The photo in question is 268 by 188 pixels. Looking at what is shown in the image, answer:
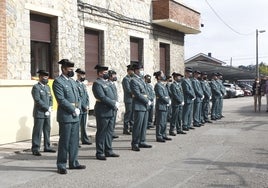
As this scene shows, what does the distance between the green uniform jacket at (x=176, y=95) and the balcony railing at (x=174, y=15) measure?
7.47 meters

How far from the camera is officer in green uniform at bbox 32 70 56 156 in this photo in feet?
31.1

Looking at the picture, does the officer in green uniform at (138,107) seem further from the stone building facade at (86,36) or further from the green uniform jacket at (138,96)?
the stone building facade at (86,36)

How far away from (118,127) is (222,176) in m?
7.74

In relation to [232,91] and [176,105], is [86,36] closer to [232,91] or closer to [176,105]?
[176,105]

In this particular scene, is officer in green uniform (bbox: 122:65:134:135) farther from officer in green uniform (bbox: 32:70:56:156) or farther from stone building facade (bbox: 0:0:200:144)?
officer in green uniform (bbox: 32:70:56:156)

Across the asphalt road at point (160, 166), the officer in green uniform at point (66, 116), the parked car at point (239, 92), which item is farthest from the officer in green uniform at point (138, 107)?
the parked car at point (239, 92)

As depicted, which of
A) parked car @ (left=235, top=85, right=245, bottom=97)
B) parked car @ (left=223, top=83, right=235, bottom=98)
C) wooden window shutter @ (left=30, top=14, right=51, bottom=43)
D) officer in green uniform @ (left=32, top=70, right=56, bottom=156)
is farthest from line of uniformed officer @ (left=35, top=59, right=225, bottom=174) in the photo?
parked car @ (left=235, top=85, right=245, bottom=97)

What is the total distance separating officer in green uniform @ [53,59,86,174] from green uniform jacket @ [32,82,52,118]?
6.70ft

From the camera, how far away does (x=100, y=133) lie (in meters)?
8.85

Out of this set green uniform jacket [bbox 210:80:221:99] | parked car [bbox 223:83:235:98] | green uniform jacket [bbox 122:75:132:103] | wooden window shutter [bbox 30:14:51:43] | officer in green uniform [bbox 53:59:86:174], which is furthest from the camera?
parked car [bbox 223:83:235:98]

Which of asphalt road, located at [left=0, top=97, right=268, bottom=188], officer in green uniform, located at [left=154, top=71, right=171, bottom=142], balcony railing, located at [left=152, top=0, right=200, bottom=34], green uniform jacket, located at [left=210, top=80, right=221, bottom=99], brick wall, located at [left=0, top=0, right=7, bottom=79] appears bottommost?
asphalt road, located at [left=0, top=97, right=268, bottom=188]

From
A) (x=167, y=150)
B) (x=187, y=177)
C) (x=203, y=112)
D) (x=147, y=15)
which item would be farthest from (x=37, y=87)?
(x=147, y=15)

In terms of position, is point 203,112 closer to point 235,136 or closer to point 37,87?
point 235,136

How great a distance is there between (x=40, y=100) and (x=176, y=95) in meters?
4.37
